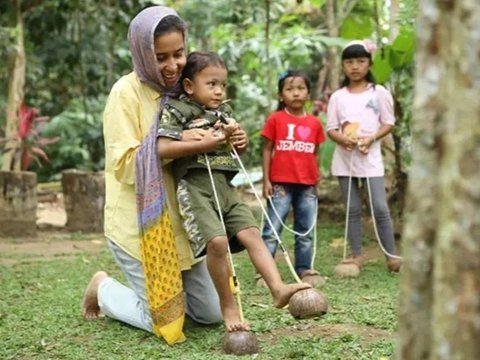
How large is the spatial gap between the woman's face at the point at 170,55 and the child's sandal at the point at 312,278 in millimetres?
1754

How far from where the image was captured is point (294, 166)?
4.83 meters

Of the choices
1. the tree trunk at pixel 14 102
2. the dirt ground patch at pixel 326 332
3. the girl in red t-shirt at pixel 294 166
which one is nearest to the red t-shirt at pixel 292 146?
the girl in red t-shirt at pixel 294 166

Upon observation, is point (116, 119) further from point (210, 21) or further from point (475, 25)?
point (210, 21)

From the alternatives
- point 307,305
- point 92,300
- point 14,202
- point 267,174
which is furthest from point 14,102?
point 307,305

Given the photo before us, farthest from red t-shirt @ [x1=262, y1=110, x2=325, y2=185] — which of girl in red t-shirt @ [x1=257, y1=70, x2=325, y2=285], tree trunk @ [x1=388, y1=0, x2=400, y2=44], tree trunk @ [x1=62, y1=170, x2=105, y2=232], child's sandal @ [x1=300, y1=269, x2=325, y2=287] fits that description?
tree trunk @ [x1=62, y1=170, x2=105, y2=232]

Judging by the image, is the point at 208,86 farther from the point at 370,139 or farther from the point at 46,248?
the point at 46,248

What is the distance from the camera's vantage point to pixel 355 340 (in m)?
3.29

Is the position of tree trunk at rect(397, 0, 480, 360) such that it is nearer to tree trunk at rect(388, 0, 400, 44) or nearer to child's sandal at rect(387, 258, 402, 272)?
child's sandal at rect(387, 258, 402, 272)

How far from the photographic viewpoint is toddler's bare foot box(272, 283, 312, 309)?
2.92 metres

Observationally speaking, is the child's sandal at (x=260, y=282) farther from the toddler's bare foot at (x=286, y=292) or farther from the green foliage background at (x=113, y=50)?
the green foliage background at (x=113, y=50)

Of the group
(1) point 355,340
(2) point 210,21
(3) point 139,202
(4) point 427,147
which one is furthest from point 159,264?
(2) point 210,21

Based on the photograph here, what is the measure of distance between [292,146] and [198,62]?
1.65m

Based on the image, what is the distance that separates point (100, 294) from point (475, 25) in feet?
8.89

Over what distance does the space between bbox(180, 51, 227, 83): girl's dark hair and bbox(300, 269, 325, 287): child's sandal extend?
1.73 m
